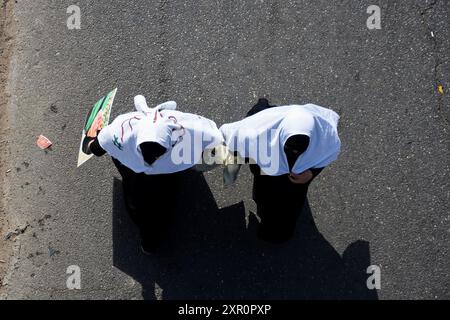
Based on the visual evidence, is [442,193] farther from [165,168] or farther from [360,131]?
[165,168]

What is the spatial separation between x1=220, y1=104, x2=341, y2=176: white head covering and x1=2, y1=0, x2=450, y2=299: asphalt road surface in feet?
2.69

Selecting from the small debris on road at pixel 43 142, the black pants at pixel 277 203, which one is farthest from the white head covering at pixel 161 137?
the small debris on road at pixel 43 142

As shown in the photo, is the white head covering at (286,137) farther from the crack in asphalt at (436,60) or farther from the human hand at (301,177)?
the crack in asphalt at (436,60)

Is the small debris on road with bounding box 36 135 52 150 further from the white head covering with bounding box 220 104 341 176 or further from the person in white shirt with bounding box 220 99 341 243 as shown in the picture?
the white head covering with bounding box 220 104 341 176

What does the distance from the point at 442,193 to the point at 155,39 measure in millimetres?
2924

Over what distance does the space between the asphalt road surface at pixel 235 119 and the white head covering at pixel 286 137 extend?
2.69 feet

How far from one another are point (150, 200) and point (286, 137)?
1204 millimetres

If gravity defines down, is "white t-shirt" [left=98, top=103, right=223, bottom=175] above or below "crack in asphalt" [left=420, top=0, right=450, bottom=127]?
below

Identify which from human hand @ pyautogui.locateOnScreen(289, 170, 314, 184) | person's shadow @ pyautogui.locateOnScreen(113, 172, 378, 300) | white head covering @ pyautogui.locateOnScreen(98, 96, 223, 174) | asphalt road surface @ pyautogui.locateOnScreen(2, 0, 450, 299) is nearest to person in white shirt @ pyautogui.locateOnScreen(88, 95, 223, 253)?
white head covering @ pyautogui.locateOnScreen(98, 96, 223, 174)

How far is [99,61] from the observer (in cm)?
396

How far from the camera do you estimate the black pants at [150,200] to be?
10.4 feet

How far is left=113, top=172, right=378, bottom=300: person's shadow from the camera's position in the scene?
11.7 ft
